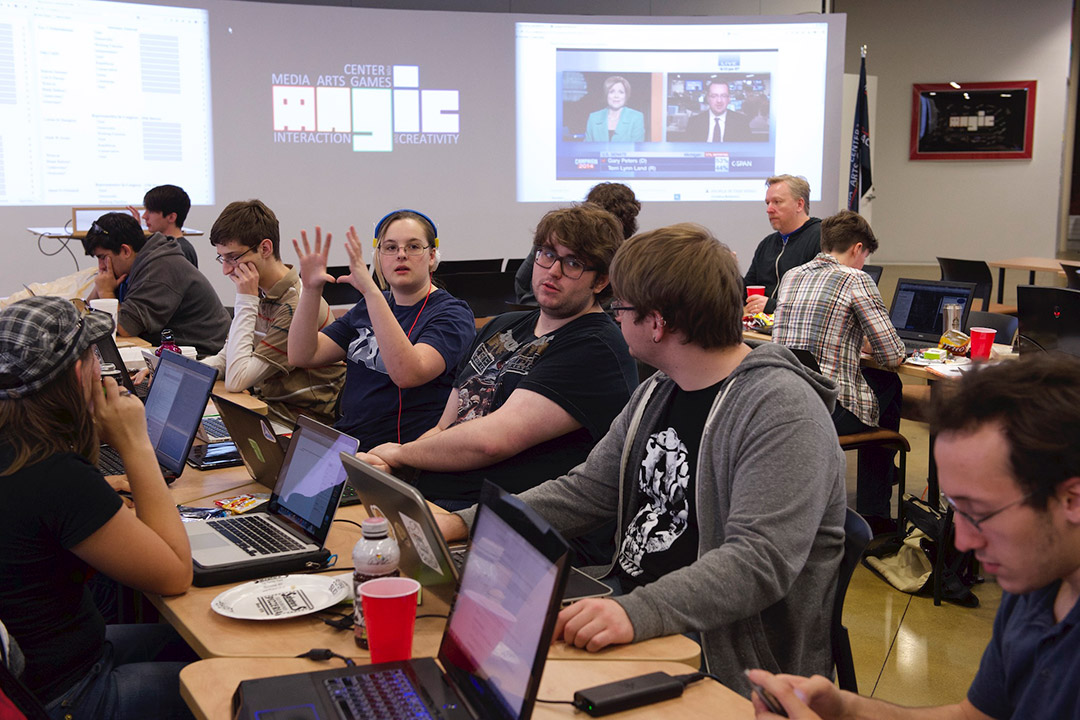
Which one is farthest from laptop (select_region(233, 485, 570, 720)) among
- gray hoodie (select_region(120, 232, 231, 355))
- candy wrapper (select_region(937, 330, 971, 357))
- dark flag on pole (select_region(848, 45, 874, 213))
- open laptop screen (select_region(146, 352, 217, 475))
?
dark flag on pole (select_region(848, 45, 874, 213))

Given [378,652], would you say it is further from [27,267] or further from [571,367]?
[27,267]

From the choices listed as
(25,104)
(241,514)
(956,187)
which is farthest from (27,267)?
(956,187)

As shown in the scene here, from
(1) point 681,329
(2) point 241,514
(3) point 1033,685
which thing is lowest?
(2) point 241,514

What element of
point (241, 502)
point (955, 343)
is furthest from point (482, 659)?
point (955, 343)

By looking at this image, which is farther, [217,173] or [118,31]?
[217,173]

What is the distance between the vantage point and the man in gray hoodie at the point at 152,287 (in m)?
4.75

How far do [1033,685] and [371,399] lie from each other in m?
2.22

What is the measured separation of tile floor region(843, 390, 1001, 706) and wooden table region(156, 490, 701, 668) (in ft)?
5.25

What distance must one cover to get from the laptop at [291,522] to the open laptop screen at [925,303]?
343 centimetres

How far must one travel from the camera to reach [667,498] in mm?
1876

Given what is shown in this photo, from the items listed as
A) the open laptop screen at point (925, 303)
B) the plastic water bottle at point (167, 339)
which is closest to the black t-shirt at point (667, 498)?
the plastic water bottle at point (167, 339)

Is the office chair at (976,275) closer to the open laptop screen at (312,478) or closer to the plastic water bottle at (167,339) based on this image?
the plastic water bottle at (167,339)

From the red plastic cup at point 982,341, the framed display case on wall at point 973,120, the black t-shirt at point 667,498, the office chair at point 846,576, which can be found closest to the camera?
the office chair at point 846,576

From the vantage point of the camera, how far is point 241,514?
2.21 metres
